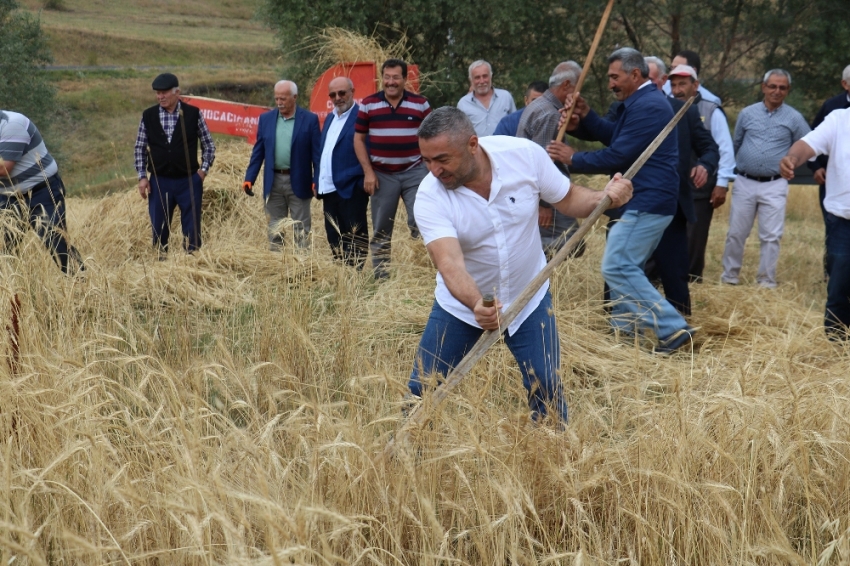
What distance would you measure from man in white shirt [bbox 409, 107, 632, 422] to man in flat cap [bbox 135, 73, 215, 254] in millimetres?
4747

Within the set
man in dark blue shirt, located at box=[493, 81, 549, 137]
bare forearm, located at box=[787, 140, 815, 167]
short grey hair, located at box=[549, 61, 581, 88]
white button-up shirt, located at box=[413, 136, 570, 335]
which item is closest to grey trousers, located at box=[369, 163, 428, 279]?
man in dark blue shirt, located at box=[493, 81, 549, 137]

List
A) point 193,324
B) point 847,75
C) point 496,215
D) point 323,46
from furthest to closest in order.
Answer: point 323,46 < point 847,75 < point 193,324 < point 496,215

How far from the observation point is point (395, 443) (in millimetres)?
3182

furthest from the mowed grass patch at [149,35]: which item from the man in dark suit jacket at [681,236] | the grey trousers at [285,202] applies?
the man in dark suit jacket at [681,236]

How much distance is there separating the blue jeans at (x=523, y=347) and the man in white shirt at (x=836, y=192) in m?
2.31

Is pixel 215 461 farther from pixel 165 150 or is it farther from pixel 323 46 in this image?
pixel 323 46

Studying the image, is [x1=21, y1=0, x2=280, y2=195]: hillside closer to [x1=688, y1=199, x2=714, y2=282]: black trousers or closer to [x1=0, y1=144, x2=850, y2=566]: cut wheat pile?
[x1=688, y1=199, x2=714, y2=282]: black trousers

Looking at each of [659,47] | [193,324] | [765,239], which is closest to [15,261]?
[193,324]

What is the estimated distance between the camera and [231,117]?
36.5ft

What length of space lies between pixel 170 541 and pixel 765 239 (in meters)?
6.52

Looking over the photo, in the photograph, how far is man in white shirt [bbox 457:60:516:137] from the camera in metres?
8.55

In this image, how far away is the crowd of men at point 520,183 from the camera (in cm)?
386

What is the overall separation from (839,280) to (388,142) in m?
3.59

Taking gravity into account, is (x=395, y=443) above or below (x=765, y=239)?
above
